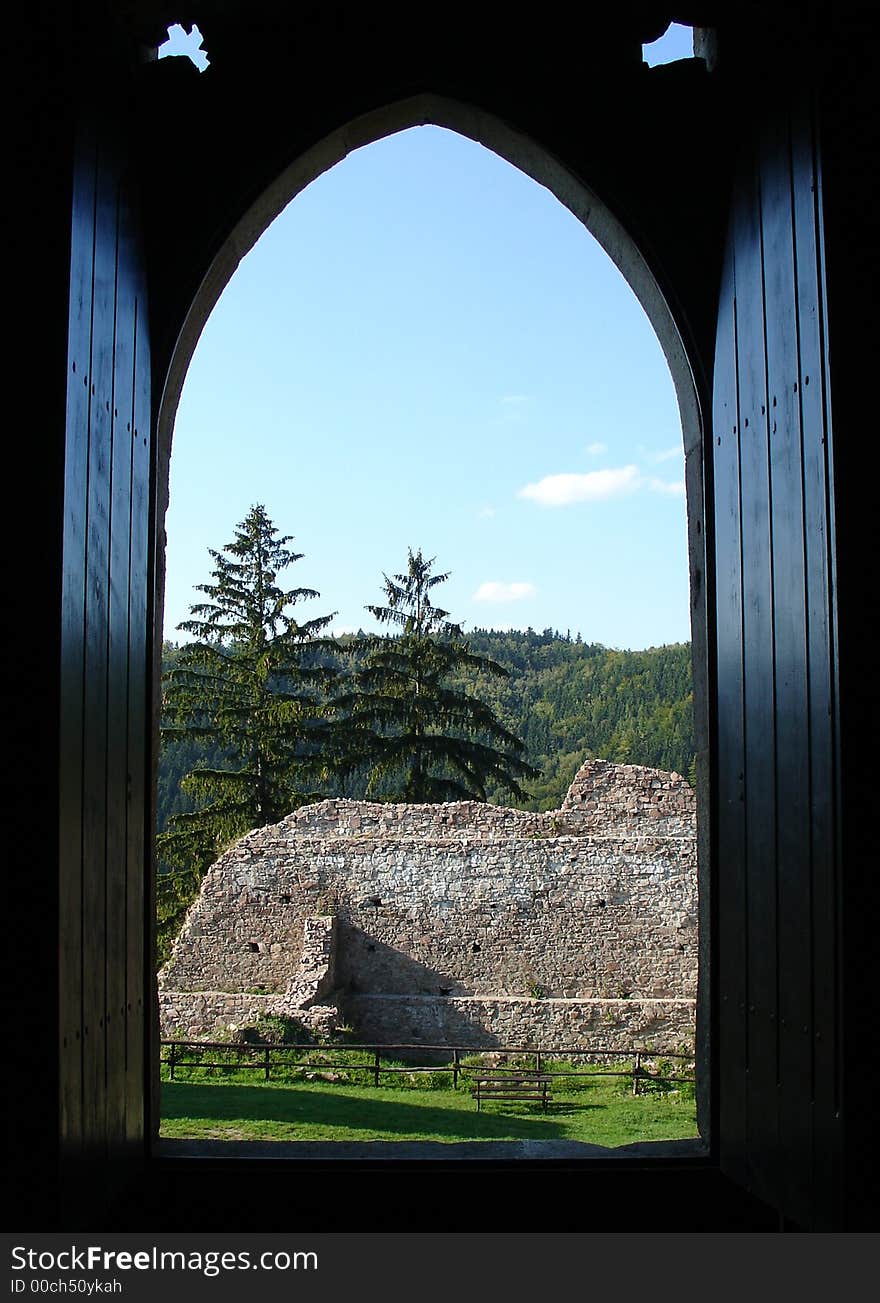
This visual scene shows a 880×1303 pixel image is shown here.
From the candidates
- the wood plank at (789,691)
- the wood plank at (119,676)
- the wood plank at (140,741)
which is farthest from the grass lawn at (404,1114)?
the wood plank at (789,691)

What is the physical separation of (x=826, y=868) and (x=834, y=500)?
0.64 m

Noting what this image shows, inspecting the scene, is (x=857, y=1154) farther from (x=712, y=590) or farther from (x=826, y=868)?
(x=712, y=590)

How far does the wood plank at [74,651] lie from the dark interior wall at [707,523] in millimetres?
10

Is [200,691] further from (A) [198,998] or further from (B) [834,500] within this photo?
(B) [834,500]

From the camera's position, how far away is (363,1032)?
534 inches

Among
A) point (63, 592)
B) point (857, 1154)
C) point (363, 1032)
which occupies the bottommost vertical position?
point (363, 1032)

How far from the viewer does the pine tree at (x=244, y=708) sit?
22500 mm

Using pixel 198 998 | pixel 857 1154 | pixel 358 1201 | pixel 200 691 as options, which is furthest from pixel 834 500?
pixel 200 691

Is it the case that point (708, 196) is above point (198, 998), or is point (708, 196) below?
above

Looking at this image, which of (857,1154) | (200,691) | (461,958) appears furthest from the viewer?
(200,691)

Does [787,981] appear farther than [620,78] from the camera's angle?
No

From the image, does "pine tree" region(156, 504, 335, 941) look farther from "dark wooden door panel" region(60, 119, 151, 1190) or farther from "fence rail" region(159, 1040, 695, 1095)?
"dark wooden door panel" region(60, 119, 151, 1190)

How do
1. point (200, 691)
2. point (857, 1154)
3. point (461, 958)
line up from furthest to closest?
point (200, 691)
point (461, 958)
point (857, 1154)

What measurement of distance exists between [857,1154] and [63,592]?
1663 millimetres
